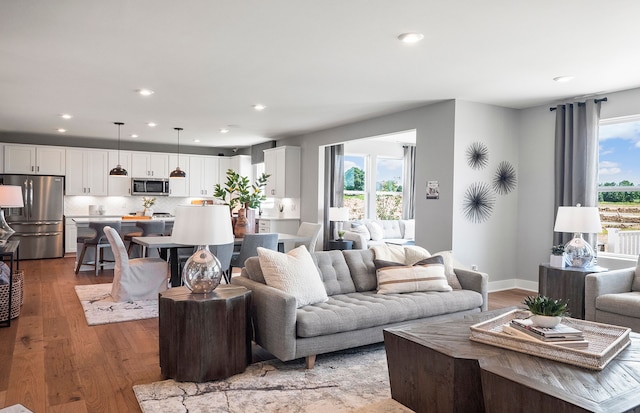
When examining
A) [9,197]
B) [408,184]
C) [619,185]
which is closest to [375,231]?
[408,184]

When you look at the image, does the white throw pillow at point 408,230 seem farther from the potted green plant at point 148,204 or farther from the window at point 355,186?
the potted green plant at point 148,204

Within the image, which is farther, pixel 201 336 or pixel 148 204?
pixel 148 204

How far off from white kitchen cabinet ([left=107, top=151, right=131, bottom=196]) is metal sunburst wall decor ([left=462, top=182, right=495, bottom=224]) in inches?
301

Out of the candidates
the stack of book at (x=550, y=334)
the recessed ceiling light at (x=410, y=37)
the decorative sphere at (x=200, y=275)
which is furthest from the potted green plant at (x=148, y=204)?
the stack of book at (x=550, y=334)

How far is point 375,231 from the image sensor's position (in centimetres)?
891

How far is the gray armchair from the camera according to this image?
12.3ft

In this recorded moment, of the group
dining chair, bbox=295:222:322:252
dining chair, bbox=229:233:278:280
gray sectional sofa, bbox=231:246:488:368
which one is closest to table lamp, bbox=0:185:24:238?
dining chair, bbox=229:233:278:280

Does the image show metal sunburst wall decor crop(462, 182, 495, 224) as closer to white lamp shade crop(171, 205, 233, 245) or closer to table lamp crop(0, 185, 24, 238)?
white lamp shade crop(171, 205, 233, 245)

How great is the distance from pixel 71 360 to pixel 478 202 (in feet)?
16.2

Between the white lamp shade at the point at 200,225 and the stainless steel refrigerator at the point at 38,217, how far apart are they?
7340mm

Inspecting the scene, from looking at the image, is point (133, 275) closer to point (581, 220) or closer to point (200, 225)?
point (200, 225)

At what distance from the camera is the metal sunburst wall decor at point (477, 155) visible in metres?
6.00

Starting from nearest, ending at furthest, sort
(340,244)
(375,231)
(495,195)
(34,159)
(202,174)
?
1. (495,195)
2. (340,244)
3. (375,231)
4. (34,159)
5. (202,174)

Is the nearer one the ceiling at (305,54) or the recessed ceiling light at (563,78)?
the ceiling at (305,54)
